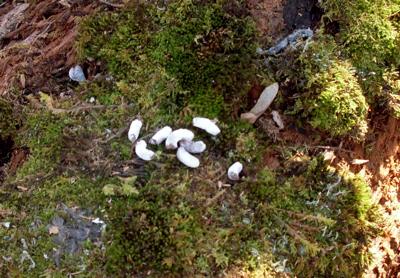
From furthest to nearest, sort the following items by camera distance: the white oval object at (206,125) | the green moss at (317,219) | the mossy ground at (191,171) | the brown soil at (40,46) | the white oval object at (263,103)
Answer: the brown soil at (40,46)
the white oval object at (263,103)
the white oval object at (206,125)
the green moss at (317,219)
the mossy ground at (191,171)

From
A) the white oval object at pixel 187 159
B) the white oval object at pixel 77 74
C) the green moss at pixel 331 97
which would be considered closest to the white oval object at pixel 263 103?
the green moss at pixel 331 97

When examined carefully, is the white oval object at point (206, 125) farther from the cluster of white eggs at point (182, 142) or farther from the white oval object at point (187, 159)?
the white oval object at point (187, 159)

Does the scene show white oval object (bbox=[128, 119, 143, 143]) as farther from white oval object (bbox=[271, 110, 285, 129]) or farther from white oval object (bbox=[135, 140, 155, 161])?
white oval object (bbox=[271, 110, 285, 129])

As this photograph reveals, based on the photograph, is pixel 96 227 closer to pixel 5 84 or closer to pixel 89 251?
pixel 89 251

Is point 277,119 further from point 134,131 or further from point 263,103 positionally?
point 134,131

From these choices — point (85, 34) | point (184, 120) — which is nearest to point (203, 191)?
point (184, 120)

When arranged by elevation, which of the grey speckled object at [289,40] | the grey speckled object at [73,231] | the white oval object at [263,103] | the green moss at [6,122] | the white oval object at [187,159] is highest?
the grey speckled object at [289,40]

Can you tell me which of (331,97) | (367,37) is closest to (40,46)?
(331,97)
